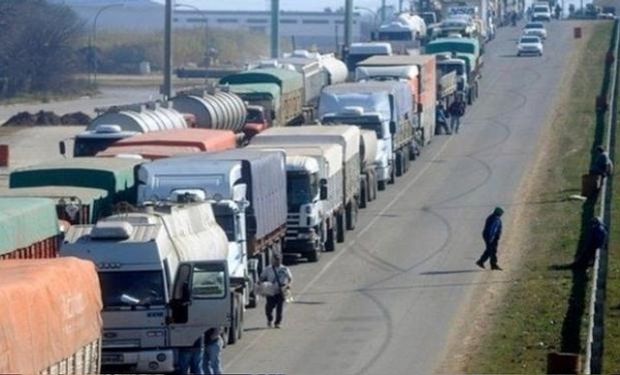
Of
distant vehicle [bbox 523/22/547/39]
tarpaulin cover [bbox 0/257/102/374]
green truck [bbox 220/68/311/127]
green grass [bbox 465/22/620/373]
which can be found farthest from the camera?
distant vehicle [bbox 523/22/547/39]

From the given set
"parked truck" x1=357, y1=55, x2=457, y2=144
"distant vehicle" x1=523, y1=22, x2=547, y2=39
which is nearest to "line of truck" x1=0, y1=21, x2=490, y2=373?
"parked truck" x1=357, y1=55, x2=457, y2=144

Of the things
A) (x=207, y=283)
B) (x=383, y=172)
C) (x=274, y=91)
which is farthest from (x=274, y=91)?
(x=207, y=283)

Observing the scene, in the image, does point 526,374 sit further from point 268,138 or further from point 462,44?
point 462,44

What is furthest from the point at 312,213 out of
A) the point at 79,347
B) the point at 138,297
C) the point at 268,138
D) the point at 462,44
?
the point at 462,44

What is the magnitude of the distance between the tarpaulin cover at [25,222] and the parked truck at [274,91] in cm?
3077

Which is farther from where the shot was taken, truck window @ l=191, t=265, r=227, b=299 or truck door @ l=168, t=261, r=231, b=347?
truck window @ l=191, t=265, r=227, b=299

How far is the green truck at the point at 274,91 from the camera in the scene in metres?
61.4

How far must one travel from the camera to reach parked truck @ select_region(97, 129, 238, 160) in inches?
1545

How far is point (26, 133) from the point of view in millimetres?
72062

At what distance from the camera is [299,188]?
130 feet

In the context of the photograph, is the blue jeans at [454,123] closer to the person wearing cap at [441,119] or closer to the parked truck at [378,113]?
the person wearing cap at [441,119]

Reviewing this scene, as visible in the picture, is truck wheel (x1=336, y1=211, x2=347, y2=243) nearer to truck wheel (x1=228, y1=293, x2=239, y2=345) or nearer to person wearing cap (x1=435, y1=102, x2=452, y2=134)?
truck wheel (x1=228, y1=293, x2=239, y2=345)

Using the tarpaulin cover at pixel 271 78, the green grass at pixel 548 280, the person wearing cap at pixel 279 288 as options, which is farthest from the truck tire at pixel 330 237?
the tarpaulin cover at pixel 271 78

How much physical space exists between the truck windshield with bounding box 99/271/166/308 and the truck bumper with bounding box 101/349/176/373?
2.24 feet
